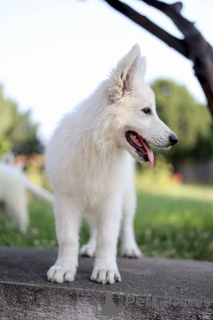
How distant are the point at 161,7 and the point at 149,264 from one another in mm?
→ 2096

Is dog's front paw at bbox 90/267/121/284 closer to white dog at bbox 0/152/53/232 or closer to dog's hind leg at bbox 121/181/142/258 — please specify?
dog's hind leg at bbox 121/181/142/258

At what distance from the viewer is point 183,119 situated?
94.9ft

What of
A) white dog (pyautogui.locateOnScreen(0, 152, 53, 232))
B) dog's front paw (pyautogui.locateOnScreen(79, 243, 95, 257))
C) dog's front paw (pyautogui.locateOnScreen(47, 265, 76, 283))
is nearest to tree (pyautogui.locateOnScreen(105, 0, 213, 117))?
dog's front paw (pyautogui.locateOnScreen(47, 265, 76, 283))

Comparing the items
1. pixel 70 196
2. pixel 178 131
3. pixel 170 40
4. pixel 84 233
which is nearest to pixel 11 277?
pixel 70 196

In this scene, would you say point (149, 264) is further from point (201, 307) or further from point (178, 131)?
point (178, 131)

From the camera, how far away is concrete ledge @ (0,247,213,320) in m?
2.52

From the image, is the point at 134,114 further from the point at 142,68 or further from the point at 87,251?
the point at 87,251

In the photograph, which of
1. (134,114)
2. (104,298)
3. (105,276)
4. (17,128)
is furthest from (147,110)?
(17,128)

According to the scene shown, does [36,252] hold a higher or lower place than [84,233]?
lower

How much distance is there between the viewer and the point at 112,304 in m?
2.57

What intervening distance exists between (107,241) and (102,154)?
643 mm

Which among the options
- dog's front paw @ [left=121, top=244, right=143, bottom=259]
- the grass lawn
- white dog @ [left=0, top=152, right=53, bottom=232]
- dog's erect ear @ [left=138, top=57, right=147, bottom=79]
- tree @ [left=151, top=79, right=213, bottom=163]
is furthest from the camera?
tree @ [left=151, top=79, right=213, bottom=163]

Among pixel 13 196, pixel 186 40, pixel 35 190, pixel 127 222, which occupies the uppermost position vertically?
pixel 186 40

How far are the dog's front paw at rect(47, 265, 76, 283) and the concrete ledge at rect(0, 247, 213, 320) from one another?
51 millimetres
